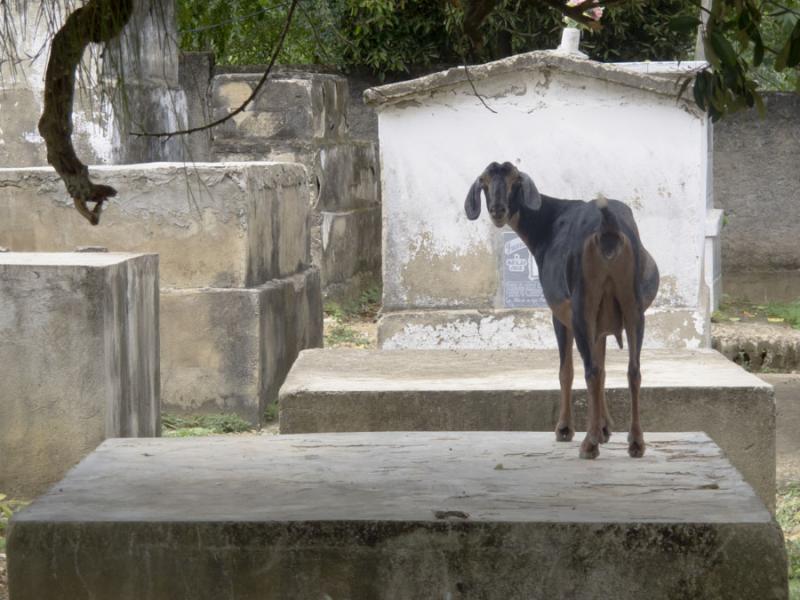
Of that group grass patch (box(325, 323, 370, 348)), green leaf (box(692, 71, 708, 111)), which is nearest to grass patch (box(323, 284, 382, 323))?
grass patch (box(325, 323, 370, 348))

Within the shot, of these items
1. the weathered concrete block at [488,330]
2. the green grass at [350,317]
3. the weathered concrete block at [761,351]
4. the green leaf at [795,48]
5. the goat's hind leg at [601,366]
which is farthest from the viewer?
the green grass at [350,317]

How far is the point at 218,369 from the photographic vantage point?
21.8 feet

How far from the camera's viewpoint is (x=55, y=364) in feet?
17.0

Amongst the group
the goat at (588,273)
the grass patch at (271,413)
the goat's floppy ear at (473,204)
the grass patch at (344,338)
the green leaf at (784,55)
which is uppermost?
the green leaf at (784,55)

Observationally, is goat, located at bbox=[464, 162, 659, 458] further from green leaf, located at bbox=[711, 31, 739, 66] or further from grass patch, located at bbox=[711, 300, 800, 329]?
grass patch, located at bbox=[711, 300, 800, 329]

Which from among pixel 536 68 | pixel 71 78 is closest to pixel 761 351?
pixel 536 68

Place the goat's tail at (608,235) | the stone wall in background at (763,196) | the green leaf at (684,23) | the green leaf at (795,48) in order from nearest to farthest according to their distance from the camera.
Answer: the green leaf at (795,48) < the green leaf at (684,23) < the goat's tail at (608,235) < the stone wall in background at (763,196)

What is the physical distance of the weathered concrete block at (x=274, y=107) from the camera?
32.0 ft

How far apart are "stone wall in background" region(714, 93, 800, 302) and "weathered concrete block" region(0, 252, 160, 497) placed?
7.23 m

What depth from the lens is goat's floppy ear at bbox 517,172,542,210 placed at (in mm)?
4023

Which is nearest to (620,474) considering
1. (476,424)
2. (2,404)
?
(476,424)

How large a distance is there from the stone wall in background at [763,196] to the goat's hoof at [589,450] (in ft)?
26.1

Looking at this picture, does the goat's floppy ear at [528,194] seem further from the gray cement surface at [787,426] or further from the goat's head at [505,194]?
the gray cement surface at [787,426]

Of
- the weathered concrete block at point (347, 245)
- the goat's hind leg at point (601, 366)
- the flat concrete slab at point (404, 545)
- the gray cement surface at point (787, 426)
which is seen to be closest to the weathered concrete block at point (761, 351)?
the gray cement surface at point (787, 426)
